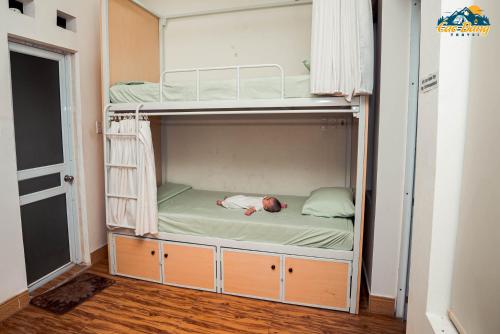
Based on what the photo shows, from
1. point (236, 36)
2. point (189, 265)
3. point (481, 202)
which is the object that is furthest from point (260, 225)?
point (236, 36)

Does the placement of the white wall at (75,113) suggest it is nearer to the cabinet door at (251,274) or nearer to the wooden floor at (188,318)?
the wooden floor at (188,318)

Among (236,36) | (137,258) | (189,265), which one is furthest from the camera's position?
(236,36)

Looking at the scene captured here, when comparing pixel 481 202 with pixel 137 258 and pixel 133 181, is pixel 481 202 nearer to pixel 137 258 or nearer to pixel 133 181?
pixel 133 181

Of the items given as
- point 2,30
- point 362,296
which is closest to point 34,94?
point 2,30

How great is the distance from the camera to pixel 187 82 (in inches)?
104

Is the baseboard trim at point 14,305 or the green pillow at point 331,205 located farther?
the green pillow at point 331,205

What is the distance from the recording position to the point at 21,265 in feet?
7.86

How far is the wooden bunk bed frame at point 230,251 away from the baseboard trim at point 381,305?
138mm

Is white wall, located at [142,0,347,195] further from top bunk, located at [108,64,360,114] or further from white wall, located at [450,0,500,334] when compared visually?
white wall, located at [450,0,500,334]

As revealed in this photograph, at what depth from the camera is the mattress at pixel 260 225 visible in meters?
2.36

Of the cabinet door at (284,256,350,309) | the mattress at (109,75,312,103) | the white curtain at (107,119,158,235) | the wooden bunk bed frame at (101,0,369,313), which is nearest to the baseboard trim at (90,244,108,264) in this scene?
the wooden bunk bed frame at (101,0,369,313)

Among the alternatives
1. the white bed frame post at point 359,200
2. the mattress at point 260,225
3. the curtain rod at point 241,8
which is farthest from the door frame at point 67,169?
the white bed frame post at point 359,200

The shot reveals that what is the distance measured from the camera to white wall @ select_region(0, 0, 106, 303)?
226 centimetres

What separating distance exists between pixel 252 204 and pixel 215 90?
3.78 ft
